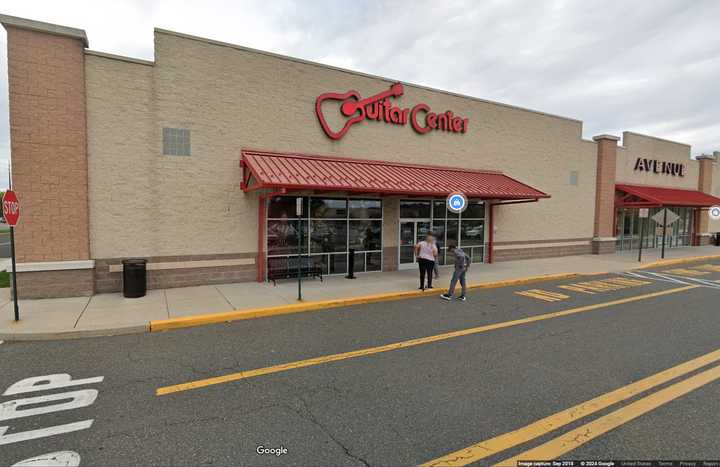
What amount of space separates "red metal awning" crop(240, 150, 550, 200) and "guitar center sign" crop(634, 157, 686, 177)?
44.2ft

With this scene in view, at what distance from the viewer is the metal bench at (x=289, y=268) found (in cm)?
1169

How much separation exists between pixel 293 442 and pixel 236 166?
9505 mm

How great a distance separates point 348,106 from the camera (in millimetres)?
13383

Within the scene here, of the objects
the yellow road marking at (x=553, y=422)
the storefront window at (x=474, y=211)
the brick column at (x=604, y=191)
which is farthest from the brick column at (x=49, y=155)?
the brick column at (x=604, y=191)

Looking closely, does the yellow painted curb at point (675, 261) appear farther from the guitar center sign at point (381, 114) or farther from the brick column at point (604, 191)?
the guitar center sign at point (381, 114)

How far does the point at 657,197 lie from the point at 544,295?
17032mm

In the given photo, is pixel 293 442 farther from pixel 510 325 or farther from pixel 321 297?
pixel 321 297

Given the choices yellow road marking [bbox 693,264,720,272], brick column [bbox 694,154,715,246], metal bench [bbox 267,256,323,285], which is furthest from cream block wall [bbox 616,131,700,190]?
metal bench [bbox 267,256,323,285]

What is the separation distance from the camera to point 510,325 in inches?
306

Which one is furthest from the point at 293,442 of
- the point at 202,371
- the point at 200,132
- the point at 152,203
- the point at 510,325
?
the point at 200,132

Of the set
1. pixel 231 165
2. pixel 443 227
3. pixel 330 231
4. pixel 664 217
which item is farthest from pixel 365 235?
pixel 664 217

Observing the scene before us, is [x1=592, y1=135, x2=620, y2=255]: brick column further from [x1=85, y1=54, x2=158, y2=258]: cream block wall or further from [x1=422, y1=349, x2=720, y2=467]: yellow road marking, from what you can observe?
[x1=85, y1=54, x2=158, y2=258]: cream block wall

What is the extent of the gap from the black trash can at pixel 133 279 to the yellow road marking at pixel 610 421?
9.45 m

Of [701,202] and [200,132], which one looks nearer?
[200,132]
